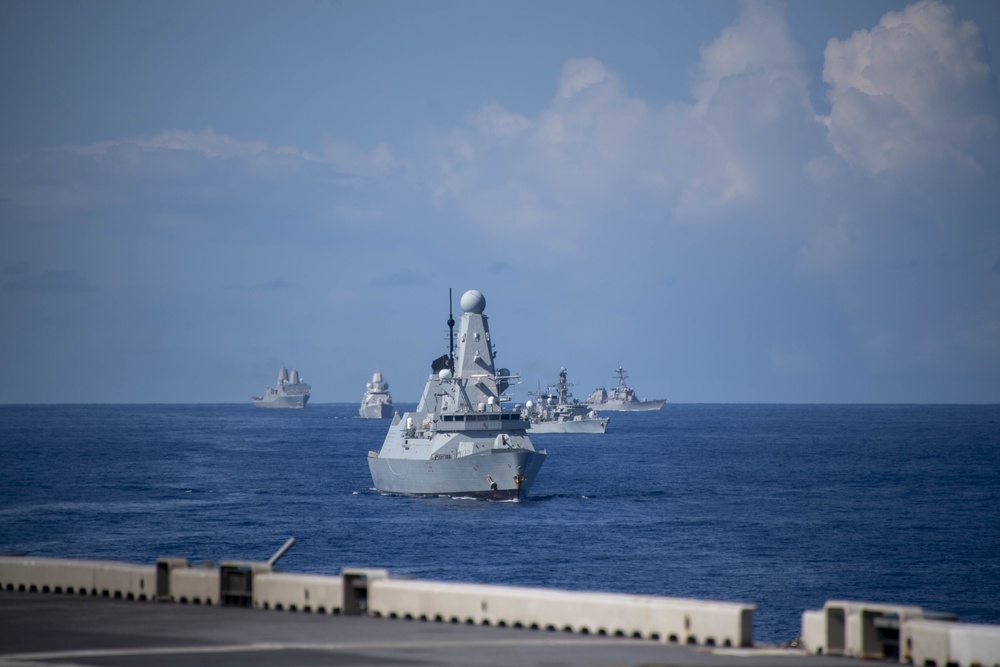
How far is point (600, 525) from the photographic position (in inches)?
3036

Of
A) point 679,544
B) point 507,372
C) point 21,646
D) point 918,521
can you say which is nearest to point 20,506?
point 507,372

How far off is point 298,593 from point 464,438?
65.1m

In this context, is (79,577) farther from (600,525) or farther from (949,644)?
(600,525)

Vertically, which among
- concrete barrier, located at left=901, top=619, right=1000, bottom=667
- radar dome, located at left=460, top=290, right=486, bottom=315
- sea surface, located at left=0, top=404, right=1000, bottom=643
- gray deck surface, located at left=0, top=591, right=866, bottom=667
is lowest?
sea surface, located at left=0, top=404, right=1000, bottom=643

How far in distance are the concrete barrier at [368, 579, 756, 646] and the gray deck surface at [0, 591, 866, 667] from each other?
0.33 meters

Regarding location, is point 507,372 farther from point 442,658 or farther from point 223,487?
point 442,658

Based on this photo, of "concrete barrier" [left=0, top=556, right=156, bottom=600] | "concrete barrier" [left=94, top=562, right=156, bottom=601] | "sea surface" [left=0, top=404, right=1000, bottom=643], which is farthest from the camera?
"sea surface" [left=0, top=404, right=1000, bottom=643]

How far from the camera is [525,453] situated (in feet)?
286

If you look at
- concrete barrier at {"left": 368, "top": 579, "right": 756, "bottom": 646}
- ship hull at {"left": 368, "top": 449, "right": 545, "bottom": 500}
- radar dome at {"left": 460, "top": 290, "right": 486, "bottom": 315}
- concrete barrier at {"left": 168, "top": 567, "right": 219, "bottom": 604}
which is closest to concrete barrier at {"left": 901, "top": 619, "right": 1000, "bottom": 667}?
concrete barrier at {"left": 368, "top": 579, "right": 756, "bottom": 646}

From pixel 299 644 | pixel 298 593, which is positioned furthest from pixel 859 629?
pixel 298 593

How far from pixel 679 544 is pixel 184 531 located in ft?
89.0

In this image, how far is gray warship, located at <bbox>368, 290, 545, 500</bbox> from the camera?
286ft

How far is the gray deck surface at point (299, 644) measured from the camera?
1712 centimetres

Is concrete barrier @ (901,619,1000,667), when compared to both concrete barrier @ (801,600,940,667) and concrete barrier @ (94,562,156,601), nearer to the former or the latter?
concrete barrier @ (801,600,940,667)
